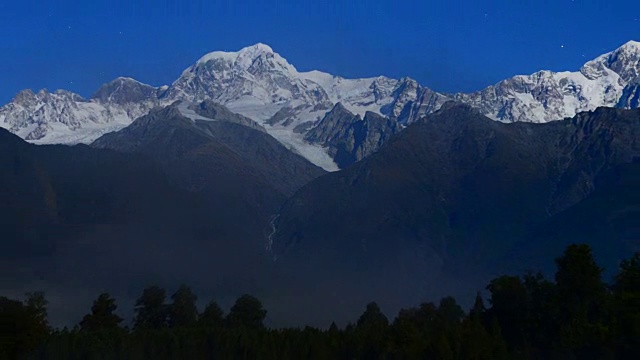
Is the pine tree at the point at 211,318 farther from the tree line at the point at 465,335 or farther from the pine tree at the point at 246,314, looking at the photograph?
the tree line at the point at 465,335

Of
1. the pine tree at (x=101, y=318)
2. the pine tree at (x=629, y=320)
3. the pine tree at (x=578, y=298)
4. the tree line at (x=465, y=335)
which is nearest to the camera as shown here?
the pine tree at (x=629, y=320)

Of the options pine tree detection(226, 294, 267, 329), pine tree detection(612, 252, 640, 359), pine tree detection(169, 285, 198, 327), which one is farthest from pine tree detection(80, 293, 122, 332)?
pine tree detection(612, 252, 640, 359)

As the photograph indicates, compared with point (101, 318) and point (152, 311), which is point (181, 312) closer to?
point (152, 311)

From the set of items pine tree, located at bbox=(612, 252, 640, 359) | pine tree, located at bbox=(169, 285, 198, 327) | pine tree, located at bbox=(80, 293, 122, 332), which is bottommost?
pine tree, located at bbox=(612, 252, 640, 359)

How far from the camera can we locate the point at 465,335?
107 metres

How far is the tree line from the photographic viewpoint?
350 feet

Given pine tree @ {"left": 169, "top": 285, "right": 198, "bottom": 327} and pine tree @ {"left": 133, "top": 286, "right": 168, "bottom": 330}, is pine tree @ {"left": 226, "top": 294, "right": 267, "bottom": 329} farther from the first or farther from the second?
pine tree @ {"left": 133, "top": 286, "right": 168, "bottom": 330}

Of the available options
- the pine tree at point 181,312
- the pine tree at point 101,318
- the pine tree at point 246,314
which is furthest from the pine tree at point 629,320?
the pine tree at point 181,312

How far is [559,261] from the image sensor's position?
117 metres

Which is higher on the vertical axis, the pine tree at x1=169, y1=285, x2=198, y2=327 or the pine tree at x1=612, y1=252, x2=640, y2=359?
the pine tree at x1=169, y1=285, x2=198, y2=327

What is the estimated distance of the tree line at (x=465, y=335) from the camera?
106625mm

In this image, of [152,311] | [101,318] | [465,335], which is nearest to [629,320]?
[465,335]

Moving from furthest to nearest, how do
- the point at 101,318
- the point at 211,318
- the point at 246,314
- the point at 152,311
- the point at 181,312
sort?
the point at 246,314 < the point at 152,311 < the point at 181,312 < the point at 211,318 < the point at 101,318

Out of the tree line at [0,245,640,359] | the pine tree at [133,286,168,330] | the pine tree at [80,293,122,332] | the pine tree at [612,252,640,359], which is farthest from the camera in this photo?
the pine tree at [133,286,168,330]
